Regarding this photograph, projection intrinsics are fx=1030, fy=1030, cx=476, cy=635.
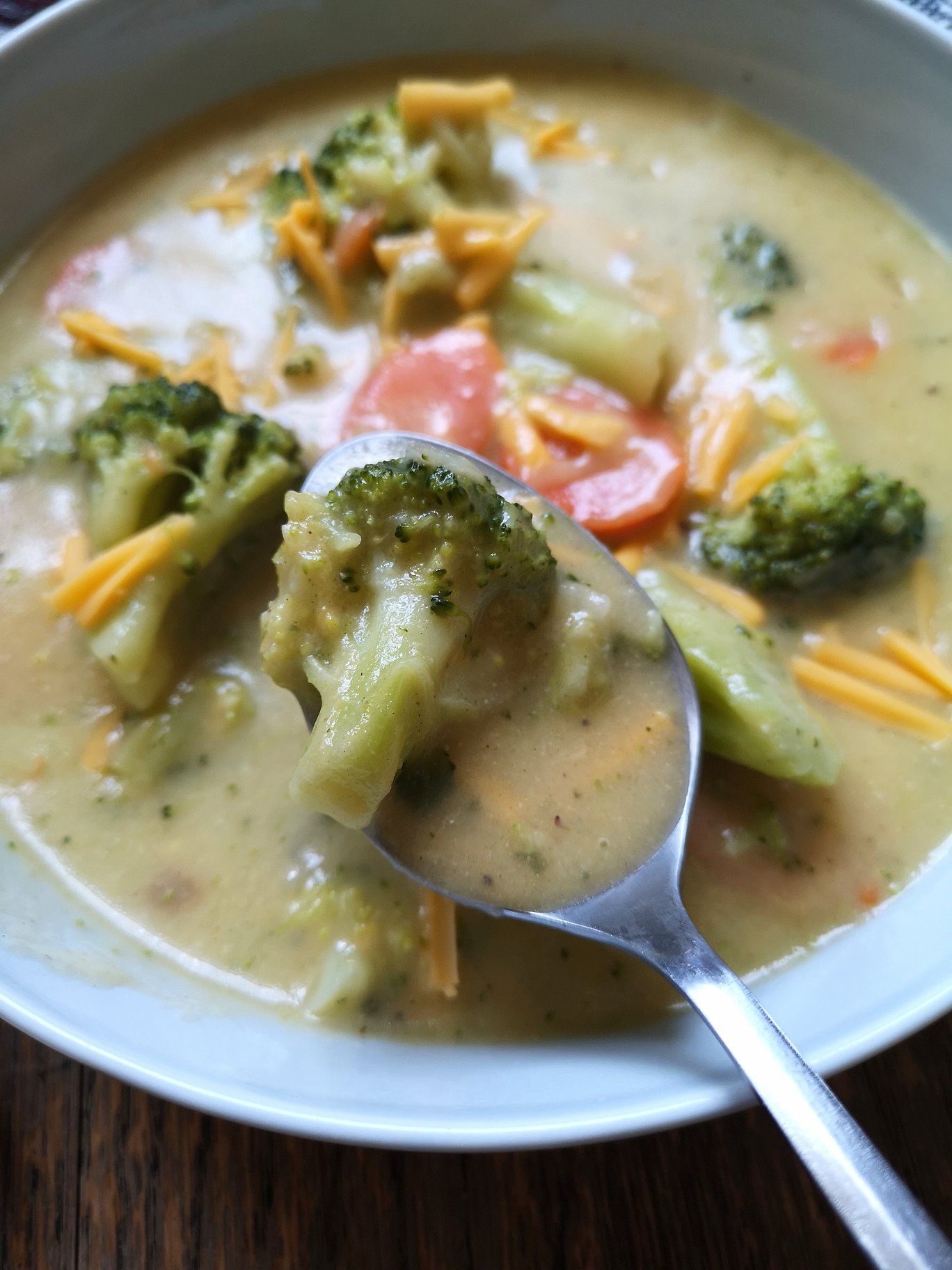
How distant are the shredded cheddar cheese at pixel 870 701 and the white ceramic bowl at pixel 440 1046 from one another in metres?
0.26

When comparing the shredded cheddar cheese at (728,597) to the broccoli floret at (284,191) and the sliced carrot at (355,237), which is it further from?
the broccoli floret at (284,191)

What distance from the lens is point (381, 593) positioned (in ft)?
4.98

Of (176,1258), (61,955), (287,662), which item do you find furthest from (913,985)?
(61,955)

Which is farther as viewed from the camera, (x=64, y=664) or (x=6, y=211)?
(x=6, y=211)

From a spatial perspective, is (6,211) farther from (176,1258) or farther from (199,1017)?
(176,1258)

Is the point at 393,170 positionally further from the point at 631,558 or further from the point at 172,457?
the point at 631,558

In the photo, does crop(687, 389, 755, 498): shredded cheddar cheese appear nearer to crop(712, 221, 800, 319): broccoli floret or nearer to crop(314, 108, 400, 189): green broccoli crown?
crop(712, 221, 800, 319): broccoli floret

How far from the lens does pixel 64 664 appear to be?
2.01 metres

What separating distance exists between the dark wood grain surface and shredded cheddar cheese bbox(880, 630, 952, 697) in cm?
72

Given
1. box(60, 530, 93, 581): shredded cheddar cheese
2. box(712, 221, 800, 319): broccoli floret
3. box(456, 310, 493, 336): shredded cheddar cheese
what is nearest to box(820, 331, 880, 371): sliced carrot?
box(712, 221, 800, 319): broccoli floret

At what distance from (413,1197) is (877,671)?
1231 mm

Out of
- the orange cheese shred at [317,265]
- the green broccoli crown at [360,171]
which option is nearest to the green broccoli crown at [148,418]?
the orange cheese shred at [317,265]

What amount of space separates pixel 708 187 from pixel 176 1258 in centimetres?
255

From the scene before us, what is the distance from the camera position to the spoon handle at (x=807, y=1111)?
44.1 inches
